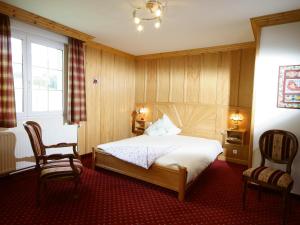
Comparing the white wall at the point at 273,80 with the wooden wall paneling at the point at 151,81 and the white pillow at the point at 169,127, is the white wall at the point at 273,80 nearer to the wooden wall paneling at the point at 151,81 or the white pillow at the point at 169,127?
the white pillow at the point at 169,127

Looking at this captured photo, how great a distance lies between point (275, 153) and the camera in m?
2.80

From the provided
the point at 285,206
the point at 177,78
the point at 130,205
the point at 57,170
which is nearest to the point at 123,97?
the point at 177,78

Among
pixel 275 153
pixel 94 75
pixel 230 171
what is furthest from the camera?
pixel 94 75

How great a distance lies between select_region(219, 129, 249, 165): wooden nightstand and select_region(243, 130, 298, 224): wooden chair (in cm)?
148

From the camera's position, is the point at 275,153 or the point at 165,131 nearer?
the point at 275,153

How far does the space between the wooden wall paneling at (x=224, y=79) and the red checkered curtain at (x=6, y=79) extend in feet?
13.9

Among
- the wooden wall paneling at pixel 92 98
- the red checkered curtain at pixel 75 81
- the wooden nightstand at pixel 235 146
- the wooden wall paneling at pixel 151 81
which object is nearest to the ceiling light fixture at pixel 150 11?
the red checkered curtain at pixel 75 81

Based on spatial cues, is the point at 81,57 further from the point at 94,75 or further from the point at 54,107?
the point at 54,107

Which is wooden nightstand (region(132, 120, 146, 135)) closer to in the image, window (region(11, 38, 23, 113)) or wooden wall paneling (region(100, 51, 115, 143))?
wooden wall paneling (region(100, 51, 115, 143))

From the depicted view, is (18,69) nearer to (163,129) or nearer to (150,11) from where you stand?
(150,11)

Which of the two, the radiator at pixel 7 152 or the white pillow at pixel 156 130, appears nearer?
the radiator at pixel 7 152

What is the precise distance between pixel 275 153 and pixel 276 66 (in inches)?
51.7

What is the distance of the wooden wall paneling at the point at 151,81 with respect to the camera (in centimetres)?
576

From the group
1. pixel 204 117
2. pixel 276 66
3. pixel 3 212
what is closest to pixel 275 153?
pixel 276 66
